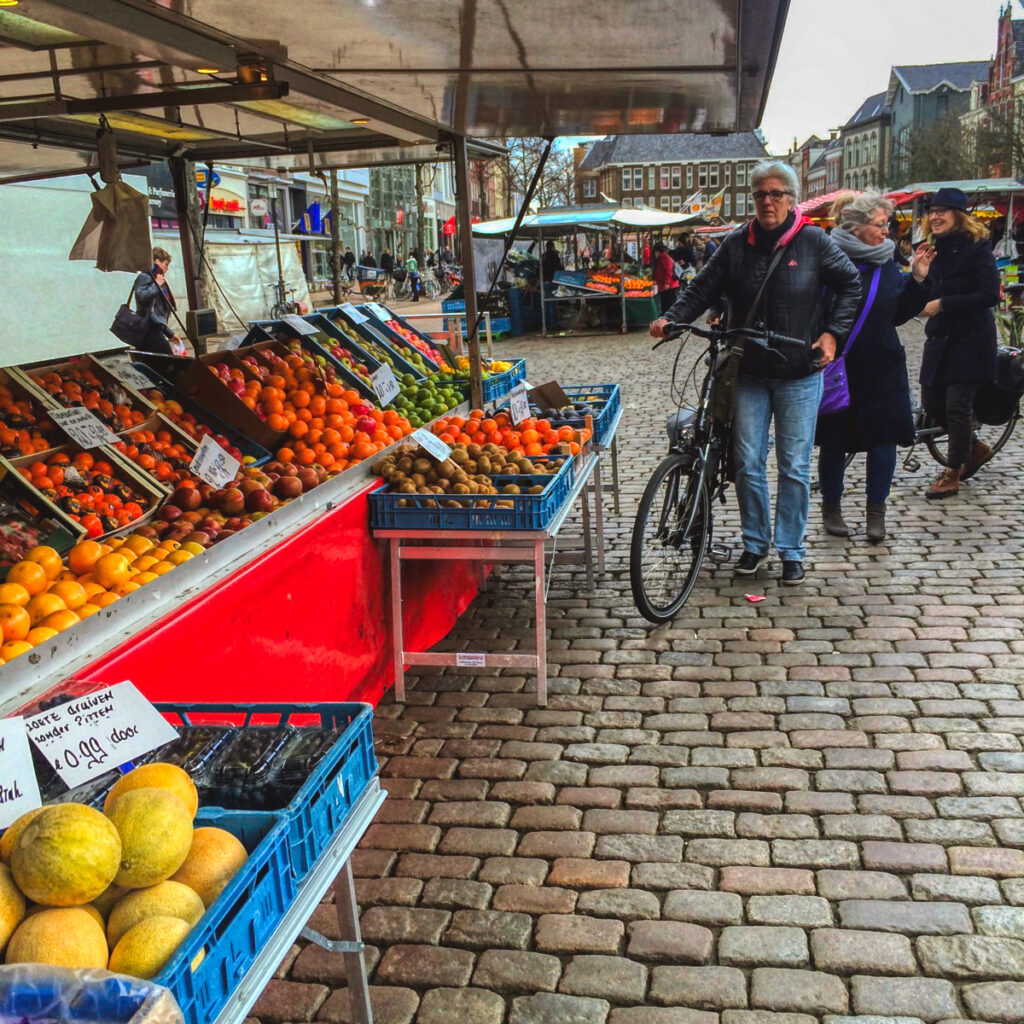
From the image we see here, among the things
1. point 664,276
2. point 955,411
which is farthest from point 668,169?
point 955,411

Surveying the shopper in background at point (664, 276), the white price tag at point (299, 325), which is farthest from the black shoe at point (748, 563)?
the shopper in background at point (664, 276)

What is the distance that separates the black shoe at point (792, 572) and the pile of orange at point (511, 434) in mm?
1399

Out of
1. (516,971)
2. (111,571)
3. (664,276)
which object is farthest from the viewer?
(664,276)

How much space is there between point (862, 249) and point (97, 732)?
5547 millimetres

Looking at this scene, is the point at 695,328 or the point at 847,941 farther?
the point at 695,328

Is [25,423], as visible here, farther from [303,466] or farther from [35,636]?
[35,636]

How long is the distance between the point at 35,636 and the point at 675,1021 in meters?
2.06

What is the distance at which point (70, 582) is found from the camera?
3.36m

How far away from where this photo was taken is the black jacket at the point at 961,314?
22.9ft

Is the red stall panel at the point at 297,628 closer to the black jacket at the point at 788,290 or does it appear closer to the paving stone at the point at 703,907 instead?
the paving stone at the point at 703,907

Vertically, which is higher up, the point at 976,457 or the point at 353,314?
the point at 353,314

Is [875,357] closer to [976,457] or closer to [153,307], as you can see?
[976,457]

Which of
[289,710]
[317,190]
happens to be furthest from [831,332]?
[317,190]

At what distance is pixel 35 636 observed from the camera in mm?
3006
